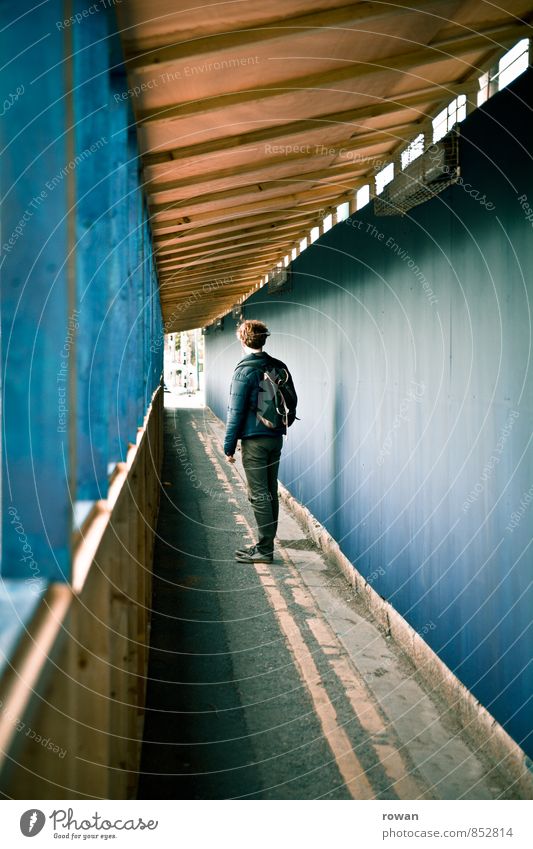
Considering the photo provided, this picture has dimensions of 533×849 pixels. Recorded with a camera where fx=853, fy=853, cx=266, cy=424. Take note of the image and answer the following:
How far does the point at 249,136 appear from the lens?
4.75m

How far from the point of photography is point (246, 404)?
6.98 meters

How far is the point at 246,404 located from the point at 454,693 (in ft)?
11.0

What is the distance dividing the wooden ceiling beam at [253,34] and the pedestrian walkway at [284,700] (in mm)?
2859

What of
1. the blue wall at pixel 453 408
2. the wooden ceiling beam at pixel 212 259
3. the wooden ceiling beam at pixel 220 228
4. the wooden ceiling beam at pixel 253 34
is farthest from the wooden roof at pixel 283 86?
the wooden ceiling beam at pixel 212 259

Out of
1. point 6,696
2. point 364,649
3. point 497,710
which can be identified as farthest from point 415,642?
point 6,696

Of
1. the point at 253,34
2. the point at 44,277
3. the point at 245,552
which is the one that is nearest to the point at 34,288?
the point at 44,277

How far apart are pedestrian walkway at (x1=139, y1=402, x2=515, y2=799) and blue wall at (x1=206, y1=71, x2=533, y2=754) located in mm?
314

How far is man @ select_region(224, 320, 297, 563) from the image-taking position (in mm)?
6941

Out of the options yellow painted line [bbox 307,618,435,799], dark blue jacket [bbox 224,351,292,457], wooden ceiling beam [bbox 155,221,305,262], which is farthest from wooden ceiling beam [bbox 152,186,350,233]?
yellow painted line [bbox 307,618,435,799]

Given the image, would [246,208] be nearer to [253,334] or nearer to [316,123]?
[253,334]

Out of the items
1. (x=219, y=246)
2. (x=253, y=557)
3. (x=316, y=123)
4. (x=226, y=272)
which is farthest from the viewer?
(x=226, y=272)

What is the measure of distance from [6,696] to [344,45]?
128 inches

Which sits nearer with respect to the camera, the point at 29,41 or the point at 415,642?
the point at 29,41

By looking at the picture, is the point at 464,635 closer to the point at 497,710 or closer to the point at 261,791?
the point at 497,710
